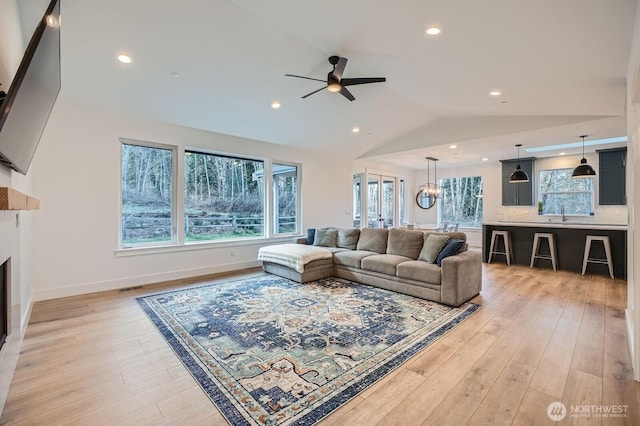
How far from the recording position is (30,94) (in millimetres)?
1669

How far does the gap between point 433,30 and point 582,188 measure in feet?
23.4

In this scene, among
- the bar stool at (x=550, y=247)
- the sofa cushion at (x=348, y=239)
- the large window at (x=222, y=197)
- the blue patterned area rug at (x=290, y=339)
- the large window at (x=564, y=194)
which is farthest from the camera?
the large window at (x=564, y=194)

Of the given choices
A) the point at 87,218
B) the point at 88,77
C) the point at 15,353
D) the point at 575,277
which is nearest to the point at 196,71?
the point at 88,77

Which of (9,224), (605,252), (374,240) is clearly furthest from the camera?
(605,252)

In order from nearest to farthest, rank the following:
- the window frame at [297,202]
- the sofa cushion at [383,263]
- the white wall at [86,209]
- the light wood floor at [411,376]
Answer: the light wood floor at [411,376] < the white wall at [86,209] < the sofa cushion at [383,263] < the window frame at [297,202]

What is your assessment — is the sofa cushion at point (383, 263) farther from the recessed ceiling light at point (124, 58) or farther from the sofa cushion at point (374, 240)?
the recessed ceiling light at point (124, 58)

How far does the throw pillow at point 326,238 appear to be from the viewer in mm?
5781

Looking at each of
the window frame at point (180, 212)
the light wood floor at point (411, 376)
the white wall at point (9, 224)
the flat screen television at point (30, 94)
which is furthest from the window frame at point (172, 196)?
the flat screen television at point (30, 94)

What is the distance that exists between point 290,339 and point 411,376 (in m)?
1.13

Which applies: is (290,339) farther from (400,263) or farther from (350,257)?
(350,257)

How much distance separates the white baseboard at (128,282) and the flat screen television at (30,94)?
2.69m

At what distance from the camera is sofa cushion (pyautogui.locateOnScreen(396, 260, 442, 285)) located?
388 cm

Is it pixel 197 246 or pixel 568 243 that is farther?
pixel 568 243

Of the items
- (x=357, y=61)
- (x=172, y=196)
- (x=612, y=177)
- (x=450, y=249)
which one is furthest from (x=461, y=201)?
(x=172, y=196)
